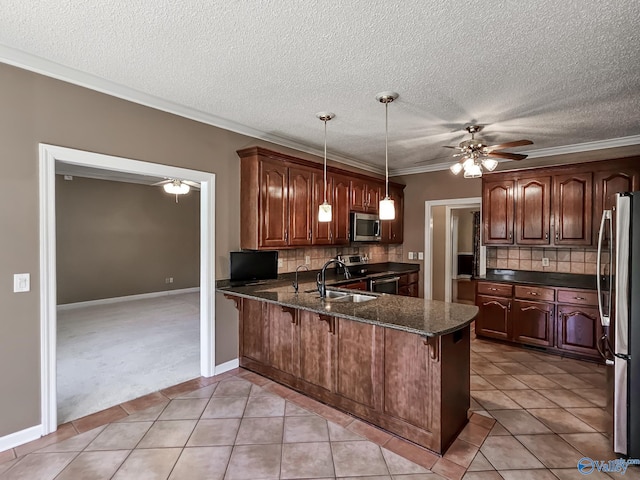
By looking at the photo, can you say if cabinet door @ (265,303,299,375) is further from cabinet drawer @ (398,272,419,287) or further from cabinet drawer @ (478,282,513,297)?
cabinet drawer @ (478,282,513,297)

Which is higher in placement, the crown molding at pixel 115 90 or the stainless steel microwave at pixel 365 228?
the crown molding at pixel 115 90

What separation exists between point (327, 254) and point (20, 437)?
361 centimetres

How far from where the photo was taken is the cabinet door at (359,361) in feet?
8.20

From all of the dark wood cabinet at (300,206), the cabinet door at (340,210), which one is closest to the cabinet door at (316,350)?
the dark wood cabinet at (300,206)

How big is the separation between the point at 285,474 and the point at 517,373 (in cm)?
270

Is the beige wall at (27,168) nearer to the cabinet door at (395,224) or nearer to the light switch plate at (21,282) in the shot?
the light switch plate at (21,282)

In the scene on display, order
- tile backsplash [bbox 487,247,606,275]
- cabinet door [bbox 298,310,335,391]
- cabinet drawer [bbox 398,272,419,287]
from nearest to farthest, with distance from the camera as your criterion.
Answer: cabinet door [bbox 298,310,335,391]
tile backsplash [bbox 487,247,606,275]
cabinet drawer [bbox 398,272,419,287]

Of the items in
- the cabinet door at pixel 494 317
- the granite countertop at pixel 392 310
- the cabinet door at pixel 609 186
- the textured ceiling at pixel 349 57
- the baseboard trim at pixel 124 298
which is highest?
the textured ceiling at pixel 349 57

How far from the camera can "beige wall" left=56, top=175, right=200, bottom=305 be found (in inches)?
254

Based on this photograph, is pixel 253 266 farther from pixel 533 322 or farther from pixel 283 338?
pixel 533 322

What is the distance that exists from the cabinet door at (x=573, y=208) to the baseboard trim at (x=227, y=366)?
4076mm

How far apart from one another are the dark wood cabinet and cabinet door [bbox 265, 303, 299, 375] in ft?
3.05

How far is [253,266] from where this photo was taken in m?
3.80

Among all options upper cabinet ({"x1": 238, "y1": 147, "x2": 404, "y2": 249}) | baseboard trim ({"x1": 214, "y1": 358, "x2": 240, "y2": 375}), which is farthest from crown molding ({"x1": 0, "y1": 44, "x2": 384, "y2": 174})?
baseboard trim ({"x1": 214, "y1": 358, "x2": 240, "y2": 375})
